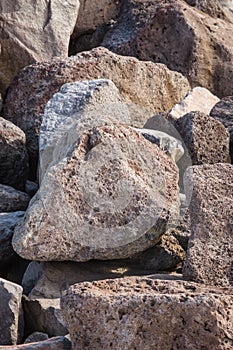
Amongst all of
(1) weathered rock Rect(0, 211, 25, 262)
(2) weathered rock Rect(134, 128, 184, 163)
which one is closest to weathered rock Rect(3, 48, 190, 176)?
(2) weathered rock Rect(134, 128, 184, 163)

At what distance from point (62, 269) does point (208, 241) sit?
74cm

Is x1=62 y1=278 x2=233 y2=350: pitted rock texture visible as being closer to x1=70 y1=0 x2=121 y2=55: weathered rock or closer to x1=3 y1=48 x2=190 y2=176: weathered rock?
x1=3 y1=48 x2=190 y2=176: weathered rock

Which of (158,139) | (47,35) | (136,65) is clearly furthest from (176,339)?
(47,35)

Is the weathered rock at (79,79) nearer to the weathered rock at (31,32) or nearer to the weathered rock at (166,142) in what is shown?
the weathered rock at (31,32)

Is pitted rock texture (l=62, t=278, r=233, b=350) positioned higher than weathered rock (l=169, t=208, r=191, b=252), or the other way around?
pitted rock texture (l=62, t=278, r=233, b=350)

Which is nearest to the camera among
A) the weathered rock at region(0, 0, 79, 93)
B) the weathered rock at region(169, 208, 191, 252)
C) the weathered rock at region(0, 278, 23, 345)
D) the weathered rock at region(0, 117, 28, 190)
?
the weathered rock at region(0, 278, 23, 345)

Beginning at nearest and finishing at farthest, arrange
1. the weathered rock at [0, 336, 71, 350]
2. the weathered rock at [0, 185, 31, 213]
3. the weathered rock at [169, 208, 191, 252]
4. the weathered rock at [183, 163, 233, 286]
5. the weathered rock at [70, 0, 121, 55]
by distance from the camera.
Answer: the weathered rock at [0, 336, 71, 350], the weathered rock at [183, 163, 233, 286], the weathered rock at [169, 208, 191, 252], the weathered rock at [0, 185, 31, 213], the weathered rock at [70, 0, 121, 55]

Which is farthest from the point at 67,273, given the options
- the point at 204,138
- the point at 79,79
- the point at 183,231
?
the point at 79,79

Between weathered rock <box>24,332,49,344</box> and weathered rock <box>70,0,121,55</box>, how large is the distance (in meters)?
3.88

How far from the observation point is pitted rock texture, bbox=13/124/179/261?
13.6ft

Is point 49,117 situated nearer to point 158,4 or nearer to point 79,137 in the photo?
point 79,137

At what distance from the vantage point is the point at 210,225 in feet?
13.7

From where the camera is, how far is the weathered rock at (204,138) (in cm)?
509

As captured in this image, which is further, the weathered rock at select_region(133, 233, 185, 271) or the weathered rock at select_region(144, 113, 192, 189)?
the weathered rock at select_region(144, 113, 192, 189)
